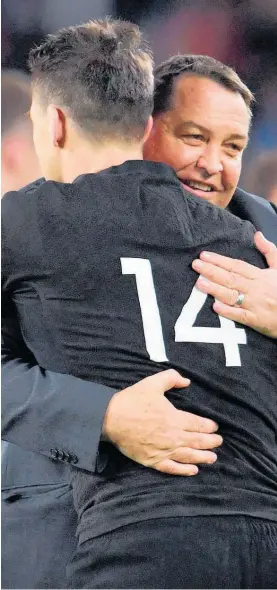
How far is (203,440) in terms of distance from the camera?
110cm

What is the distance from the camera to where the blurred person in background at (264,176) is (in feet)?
4.83

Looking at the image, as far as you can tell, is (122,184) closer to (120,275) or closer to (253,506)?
(120,275)

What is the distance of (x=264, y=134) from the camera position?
1.49 metres

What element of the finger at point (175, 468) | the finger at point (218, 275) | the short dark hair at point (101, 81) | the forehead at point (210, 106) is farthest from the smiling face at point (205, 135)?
the finger at point (175, 468)

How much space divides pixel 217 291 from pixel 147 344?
0.14 meters

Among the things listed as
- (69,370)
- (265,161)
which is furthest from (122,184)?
(265,161)

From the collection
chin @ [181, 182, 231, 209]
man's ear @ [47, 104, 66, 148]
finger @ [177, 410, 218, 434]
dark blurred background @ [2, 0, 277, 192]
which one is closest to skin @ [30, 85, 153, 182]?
man's ear @ [47, 104, 66, 148]

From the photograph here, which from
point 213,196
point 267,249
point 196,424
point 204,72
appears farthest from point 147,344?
point 204,72

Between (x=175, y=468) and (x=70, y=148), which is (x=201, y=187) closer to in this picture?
(x=70, y=148)

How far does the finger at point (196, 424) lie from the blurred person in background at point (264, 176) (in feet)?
1.86

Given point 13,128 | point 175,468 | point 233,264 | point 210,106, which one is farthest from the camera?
point 210,106

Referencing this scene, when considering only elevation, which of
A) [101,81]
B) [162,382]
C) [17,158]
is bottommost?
[162,382]

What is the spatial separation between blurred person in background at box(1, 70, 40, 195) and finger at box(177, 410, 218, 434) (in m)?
0.53

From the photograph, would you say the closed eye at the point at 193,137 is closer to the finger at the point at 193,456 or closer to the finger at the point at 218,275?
the finger at the point at 218,275
